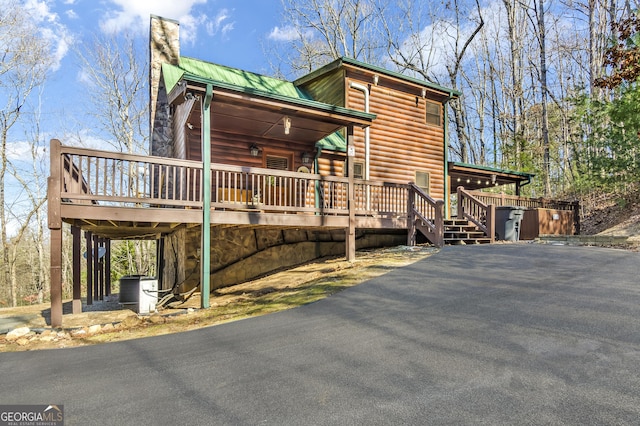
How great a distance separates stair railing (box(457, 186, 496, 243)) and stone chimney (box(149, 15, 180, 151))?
10.6m

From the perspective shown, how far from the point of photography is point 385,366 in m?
3.83

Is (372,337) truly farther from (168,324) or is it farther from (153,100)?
(153,100)

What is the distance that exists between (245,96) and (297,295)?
4459 millimetres

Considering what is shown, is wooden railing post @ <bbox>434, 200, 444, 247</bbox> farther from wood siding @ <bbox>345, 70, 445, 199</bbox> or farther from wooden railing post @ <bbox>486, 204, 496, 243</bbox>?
wood siding @ <bbox>345, 70, 445, 199</bbox>

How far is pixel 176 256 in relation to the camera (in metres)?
12.5

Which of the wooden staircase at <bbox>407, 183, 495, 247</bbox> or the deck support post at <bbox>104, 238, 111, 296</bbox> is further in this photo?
the deck support post at <bbox>104, 238, 111, 296</bbox>

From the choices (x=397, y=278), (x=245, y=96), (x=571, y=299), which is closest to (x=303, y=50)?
A: (x=245, y=96)

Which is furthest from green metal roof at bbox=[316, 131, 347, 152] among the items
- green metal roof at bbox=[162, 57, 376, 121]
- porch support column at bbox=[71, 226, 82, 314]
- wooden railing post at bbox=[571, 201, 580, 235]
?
wooden railing post at bbox=[571, 201, 580, 235]

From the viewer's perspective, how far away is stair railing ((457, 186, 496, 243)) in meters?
12.3

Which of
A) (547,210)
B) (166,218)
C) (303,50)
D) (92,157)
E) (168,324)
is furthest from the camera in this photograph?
(303,50)

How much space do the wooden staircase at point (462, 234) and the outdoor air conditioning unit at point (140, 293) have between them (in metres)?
8.39

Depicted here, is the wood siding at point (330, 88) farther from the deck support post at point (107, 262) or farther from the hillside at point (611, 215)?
the hillside at point (611, 215)

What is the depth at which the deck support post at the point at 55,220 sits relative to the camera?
6.99 meters

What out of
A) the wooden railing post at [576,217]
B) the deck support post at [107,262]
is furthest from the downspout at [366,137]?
the deck support post at [107,262]
